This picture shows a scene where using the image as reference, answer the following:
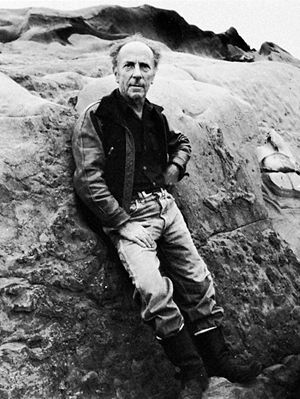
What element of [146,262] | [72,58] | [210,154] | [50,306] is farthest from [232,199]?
[72,58]

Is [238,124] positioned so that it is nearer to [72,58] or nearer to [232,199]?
[232,199]

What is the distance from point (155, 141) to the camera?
3.86 metres

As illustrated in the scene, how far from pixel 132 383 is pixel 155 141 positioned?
119 centimetres

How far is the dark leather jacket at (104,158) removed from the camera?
141 inches

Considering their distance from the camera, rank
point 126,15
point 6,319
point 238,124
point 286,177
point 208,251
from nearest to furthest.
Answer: point 6,319
point 208,251
point 238,124
point 286,177
point 126,15

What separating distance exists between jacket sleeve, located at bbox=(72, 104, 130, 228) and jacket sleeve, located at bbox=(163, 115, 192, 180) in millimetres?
490

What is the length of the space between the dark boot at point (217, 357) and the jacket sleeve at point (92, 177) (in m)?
0.71

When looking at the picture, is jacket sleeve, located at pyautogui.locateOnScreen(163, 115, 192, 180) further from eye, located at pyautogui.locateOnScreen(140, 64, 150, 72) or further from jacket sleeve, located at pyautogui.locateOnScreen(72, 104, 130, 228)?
jacket sleeve, located at pyautogui.locateOnScreen(72, 104, 130, 228)

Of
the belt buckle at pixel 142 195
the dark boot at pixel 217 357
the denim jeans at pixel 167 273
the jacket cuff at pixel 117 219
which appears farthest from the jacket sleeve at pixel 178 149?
the dark boot at pixel 217 357

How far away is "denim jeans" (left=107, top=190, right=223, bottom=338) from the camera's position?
3.49 m

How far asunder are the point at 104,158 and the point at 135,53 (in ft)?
1.75

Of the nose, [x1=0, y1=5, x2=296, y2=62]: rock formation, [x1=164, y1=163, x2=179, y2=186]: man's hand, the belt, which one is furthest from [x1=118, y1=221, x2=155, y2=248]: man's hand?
[x1=0, y1=5, x2=296, y2=62]: rock formation

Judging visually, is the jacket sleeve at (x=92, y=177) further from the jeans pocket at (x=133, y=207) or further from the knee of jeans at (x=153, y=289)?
the knee of jeans at (x=153, y=289)

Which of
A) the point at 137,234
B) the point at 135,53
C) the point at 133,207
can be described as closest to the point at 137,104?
the point at 135,53
